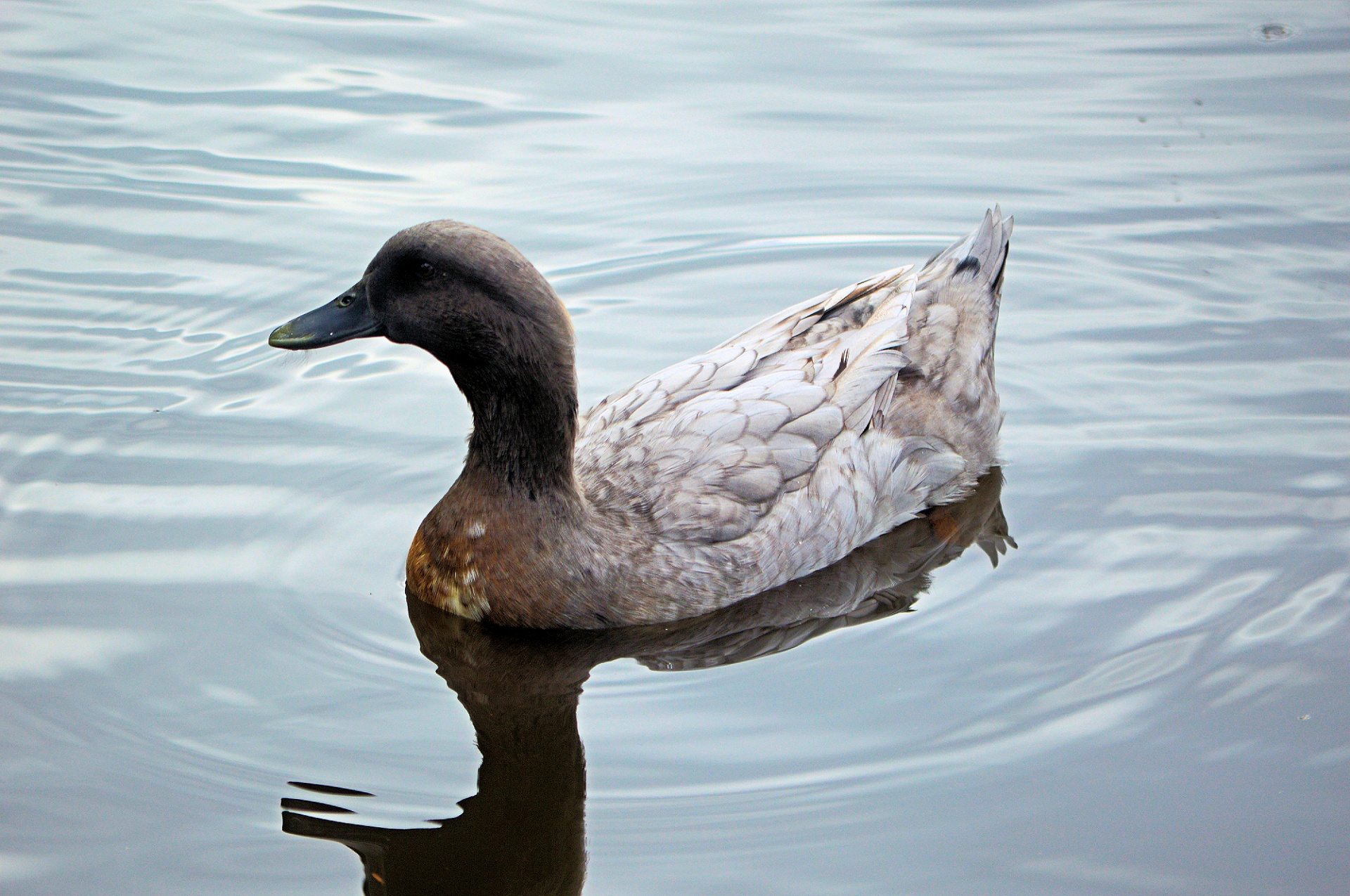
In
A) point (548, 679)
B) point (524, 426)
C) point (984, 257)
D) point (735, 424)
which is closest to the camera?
point (548, 679)

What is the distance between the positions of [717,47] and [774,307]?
11.6ft

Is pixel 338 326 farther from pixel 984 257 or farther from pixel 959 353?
pixel 984 257

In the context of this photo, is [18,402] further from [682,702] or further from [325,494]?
[682,702]

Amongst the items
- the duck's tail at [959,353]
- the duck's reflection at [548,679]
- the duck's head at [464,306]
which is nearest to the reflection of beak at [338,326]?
the duck's head at [464,306]

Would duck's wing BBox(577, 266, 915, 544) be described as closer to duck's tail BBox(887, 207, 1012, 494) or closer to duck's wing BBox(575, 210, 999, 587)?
duck's wing BBox(575, 210, 999, 587)

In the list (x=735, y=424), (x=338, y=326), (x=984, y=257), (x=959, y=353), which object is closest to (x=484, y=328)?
(x=338, y=326)

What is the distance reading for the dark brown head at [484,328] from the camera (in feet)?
20.8

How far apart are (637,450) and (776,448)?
2.03 feet

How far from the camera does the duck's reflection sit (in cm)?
524

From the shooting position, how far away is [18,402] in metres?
8.07

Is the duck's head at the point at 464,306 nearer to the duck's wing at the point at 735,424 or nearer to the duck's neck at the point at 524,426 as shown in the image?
the duck's neck at the point at 524,426

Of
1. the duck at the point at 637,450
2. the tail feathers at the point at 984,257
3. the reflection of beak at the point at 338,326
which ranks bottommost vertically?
the duck at the point at 637,450

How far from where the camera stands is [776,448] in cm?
708

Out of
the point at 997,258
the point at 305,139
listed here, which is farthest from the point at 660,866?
the point at 305,139
